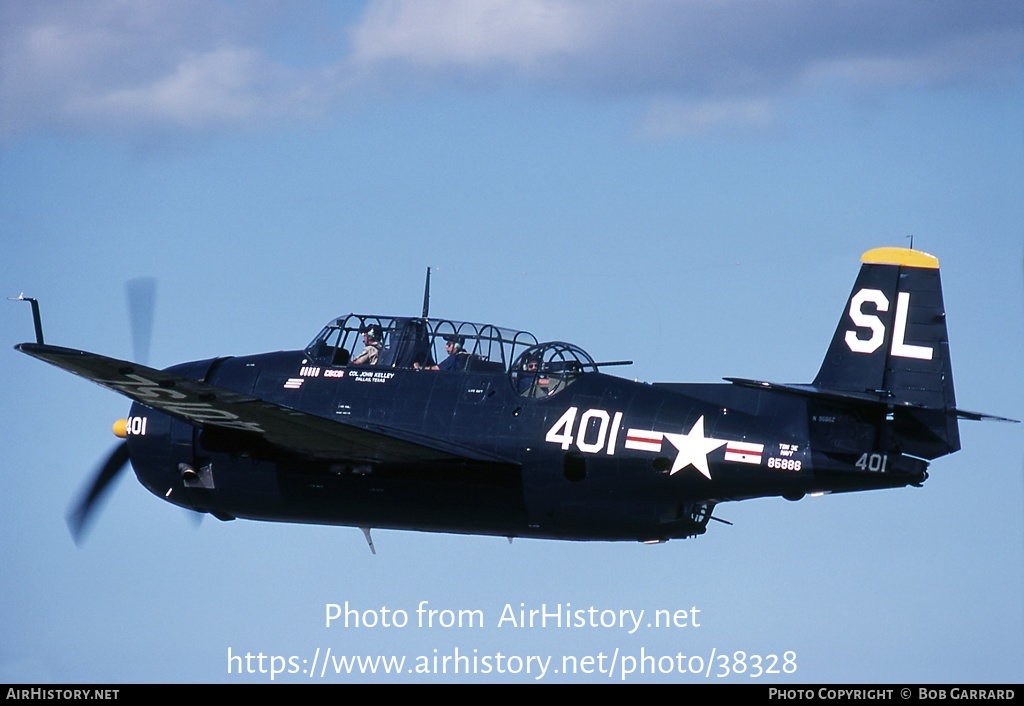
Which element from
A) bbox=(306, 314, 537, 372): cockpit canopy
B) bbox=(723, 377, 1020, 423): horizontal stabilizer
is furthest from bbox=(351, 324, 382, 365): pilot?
bbox=(723, 377, 1020, 423): horizontal stabilizer

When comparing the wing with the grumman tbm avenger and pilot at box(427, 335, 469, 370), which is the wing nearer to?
the grumman tbm avenger

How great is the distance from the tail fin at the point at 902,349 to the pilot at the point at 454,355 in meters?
4.93

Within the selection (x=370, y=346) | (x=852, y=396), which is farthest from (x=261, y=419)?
(x=852, y=396)

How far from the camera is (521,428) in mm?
27828

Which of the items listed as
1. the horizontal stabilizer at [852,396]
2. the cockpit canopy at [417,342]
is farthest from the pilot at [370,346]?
the horizontal stabilizer at [852,396]

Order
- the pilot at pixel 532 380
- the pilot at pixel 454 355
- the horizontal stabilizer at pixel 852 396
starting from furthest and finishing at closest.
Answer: the pilot at pixel 454 355
the pilot at pixel 532 380
the horizontal stabilizer at pixel 852 396

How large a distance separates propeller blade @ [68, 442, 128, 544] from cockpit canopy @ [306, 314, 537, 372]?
3945 millimetres

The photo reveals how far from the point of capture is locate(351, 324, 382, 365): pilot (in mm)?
29750

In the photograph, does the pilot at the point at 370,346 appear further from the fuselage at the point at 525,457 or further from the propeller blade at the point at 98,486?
the propeller blade at the point at 98,486

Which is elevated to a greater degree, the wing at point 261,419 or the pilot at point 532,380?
the pilot at point 532,380

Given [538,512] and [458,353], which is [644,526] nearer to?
[538,512]

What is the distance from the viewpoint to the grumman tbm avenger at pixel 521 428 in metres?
26.4

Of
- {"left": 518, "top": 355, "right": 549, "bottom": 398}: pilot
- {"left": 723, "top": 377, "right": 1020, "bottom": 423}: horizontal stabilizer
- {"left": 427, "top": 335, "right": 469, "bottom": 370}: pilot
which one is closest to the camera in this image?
{"left": 723, "top": 377, "right": 1020, "bottom": 423}: horizontal stabilizer

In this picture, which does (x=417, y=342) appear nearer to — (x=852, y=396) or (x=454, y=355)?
(x=454, y=355)
